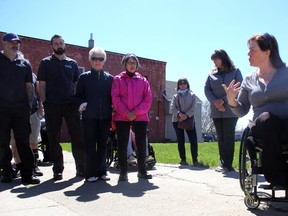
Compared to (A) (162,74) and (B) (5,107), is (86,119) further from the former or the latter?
(A) (162,74)

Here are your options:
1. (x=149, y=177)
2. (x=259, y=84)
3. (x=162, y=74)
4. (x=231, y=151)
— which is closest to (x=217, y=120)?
(x=231, y=151)

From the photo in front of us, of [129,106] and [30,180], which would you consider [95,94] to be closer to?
[129,106]

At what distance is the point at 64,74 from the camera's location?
5703mm

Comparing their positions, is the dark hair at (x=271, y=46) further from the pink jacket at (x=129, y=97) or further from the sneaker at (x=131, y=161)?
the sneaker at (x=131, y=161)

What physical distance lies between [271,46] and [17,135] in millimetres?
3746

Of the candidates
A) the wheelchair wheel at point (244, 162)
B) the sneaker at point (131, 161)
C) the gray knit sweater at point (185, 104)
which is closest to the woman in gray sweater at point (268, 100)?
the wheelchair wheel at point (244, 162)

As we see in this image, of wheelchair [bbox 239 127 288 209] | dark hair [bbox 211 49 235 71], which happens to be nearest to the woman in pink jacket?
dark hair [bbox 211 49 235 71]

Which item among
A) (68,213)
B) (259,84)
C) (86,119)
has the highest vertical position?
(259,84)

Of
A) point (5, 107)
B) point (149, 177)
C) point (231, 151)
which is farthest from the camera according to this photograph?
point (231, 151)

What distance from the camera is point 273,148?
3.17m

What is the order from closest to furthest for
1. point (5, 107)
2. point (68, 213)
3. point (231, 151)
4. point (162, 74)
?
point (68, 213)
point (5, 107)
point (231, 151)
point (162, 74)

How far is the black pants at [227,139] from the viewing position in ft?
21.0

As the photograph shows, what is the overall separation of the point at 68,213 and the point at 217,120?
3862 mm

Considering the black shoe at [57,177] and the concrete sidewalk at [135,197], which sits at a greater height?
the black shoe at [57,177]
